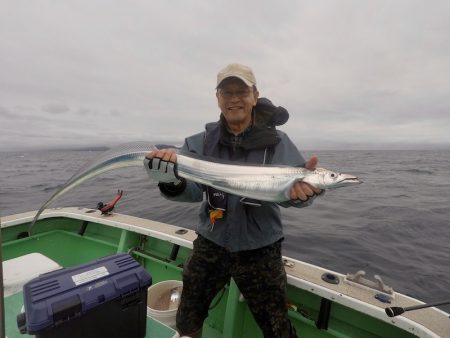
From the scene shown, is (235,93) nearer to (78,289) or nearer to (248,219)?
(248,219)

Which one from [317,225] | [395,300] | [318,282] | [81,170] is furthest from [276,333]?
[317,225]

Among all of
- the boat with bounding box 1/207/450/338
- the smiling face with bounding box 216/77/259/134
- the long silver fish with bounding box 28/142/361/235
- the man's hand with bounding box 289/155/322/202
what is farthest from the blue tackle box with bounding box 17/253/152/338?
the smiling face with bounding box 216/77/259/134

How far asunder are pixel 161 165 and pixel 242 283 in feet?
5.71

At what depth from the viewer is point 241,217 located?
3.39m

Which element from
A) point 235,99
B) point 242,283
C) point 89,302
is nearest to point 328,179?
point 235,99

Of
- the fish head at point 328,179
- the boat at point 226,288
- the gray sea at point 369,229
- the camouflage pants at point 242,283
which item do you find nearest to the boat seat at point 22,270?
the boat at point 226,288

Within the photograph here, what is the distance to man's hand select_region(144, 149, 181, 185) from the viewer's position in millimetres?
3406

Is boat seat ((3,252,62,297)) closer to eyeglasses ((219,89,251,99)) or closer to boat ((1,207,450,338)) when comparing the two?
boat ((1,207,450,338))

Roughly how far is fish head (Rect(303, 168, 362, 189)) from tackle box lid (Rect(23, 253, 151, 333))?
6.98 feet

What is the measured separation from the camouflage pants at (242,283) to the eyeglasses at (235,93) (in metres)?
1.88

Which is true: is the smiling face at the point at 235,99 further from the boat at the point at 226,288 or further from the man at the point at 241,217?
the boat at the point at 226,288

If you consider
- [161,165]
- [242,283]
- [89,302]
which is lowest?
[242,283]

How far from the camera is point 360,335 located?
3.65 meters

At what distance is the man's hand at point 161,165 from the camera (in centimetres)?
341
